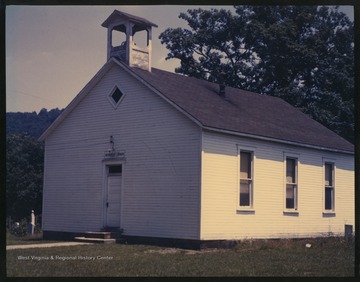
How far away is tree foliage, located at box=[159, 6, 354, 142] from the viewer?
36.3 m

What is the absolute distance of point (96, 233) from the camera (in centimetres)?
2144

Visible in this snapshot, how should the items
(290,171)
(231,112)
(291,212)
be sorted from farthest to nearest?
(290,171), (291,212), (231,112)

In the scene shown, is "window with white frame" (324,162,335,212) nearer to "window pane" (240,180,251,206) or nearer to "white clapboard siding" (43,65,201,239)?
"window pane" (240,180,251,206)

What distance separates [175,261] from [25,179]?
1003 inches

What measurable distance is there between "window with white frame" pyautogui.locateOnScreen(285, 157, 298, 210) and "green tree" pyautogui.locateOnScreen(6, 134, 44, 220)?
66.8ft

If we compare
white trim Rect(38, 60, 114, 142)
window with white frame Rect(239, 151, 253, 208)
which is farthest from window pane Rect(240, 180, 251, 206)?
white trim Rect(38, 60, 114, 142)

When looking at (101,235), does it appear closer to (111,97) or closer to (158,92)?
(111,97)

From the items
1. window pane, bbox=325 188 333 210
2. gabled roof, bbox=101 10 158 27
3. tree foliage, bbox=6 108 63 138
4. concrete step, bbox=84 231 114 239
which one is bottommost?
concrete step, bbox=84 231 114 239

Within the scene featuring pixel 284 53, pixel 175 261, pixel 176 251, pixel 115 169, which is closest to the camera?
pixel 175 261

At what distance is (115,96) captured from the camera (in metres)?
22.9

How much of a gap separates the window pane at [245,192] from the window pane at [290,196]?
2.64 m

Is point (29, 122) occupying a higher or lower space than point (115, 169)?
higher

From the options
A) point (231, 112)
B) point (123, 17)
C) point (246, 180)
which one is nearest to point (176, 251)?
point (246, 180)

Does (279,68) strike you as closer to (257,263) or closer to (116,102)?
(116,102)
